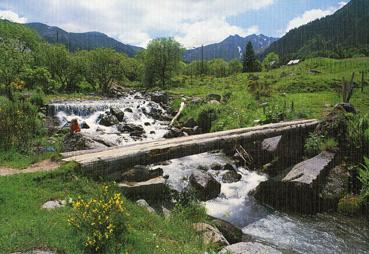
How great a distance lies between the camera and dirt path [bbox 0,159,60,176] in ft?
33.6

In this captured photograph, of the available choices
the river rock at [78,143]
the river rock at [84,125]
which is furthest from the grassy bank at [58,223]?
the river rock at [84,125]

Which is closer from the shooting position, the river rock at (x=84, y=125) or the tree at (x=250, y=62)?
the river rock at (x=84, y=125)

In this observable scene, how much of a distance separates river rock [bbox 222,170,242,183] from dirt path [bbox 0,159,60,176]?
815cm

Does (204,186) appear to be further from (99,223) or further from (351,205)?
(99,223)

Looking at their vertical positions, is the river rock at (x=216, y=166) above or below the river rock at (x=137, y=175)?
below

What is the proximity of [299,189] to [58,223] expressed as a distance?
9.32 metres

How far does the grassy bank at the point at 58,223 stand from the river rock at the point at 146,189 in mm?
1283

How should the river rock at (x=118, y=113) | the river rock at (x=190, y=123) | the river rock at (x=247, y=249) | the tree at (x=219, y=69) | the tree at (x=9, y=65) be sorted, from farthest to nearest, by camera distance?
the tree at (x=219, y=69) < the river rock at (x=118, y=113) < the river rock at (x=190, y=123) < the tree at (x=9, y=65) < the river rock at (x=247, y=249)

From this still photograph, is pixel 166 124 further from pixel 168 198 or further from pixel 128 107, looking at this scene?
pixel 168 198

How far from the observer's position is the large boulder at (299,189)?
13094 mm

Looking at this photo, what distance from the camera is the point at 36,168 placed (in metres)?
10.5

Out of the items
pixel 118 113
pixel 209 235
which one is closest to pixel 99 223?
pixel 209 235

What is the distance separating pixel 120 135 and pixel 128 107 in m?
9.29

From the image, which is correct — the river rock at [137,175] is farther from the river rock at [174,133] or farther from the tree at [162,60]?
the tree at [162,60]
